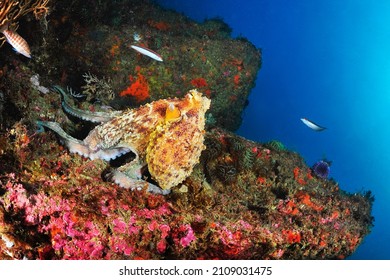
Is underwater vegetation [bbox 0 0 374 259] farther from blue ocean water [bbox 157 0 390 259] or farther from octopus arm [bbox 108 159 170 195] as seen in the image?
blue ocean water [bbox 157 0 390 259]

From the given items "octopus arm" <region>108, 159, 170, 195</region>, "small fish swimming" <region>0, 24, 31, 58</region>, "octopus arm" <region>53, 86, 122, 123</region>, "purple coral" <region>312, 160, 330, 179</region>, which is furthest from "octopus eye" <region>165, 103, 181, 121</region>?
"purple coral" <region>312, 160, 330, 179</region>

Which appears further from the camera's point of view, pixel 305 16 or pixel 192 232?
pixel 305 16

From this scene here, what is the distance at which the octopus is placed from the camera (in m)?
4.18

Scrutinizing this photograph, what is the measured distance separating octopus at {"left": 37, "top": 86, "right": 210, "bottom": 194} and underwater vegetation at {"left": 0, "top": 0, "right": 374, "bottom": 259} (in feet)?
0.05

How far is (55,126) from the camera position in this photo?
466 centimetres

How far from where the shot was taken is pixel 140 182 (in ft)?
14.4

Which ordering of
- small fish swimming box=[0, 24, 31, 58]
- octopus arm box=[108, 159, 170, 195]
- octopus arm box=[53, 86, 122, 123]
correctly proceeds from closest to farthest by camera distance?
1. octopus arm box=[108, 159, 170, 195]
2. small fish swimming box=[0, 24, 31, 58]
3. octopus arm box=[53, 86, 122, 123]

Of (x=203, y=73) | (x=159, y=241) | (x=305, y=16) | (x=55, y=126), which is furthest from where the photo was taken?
(x=305, y=16)

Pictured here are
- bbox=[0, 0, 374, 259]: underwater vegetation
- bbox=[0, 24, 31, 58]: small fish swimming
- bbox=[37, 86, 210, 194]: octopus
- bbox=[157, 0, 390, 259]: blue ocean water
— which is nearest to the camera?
bbox=[0, 0, 374, 259]: underwater vegetation

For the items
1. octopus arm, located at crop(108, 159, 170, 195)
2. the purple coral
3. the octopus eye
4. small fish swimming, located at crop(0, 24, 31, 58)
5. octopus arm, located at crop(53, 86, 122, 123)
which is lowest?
octopus arm, located at crop(108, 159, 170, 195)
